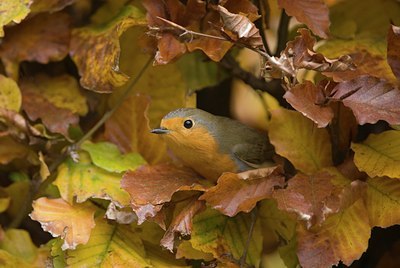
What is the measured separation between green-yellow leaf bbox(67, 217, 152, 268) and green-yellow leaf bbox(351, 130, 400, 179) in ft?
0.96

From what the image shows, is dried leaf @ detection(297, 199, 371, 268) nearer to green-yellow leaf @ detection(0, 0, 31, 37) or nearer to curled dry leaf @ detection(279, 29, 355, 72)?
A: curled dry leaf @ detection(279, 29, 355, 72)

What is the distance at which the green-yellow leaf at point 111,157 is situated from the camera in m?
0.98

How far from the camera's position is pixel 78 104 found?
107 centimetres

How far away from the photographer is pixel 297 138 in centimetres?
94

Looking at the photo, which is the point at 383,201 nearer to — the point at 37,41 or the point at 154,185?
the point at 154,185

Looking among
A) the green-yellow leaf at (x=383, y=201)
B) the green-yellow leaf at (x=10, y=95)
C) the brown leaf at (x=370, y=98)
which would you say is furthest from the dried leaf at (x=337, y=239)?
the green-yellow leaf at (x=10, y=95)

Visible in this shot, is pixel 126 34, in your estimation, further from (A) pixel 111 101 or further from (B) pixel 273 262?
(B) pixel 273 262

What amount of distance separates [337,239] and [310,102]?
0.55ft

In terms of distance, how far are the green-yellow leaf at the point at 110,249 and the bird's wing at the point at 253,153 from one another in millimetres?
183

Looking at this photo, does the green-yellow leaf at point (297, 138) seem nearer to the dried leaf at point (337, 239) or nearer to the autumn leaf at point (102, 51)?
the dried leaf at point (337, 239)

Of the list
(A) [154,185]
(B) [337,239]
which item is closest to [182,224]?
(A) [154,185]

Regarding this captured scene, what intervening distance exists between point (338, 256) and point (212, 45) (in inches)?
11.8

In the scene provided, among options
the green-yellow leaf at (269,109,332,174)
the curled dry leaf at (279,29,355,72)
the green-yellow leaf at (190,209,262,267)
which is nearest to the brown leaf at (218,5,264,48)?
the curled dry leaf at (279,29,355,72)

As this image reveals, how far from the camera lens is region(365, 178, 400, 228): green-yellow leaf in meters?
0.86
